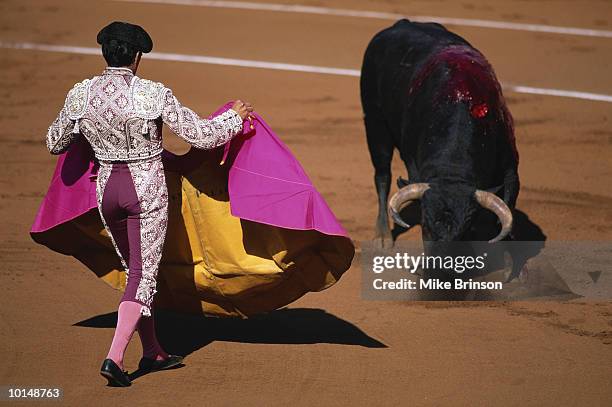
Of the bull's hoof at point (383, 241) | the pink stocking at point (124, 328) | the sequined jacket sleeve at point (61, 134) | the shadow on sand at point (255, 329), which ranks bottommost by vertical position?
the shadow on sand at point (255, 329)

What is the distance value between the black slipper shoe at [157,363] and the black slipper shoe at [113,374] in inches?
9.7

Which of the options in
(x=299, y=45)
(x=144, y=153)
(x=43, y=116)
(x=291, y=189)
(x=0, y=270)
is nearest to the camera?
(x=144, y=153)

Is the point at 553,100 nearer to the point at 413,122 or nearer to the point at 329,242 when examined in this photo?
the point at 413,122

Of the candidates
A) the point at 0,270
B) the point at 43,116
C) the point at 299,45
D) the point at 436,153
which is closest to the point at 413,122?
the point at 436,153

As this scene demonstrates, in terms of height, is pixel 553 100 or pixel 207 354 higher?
pixel 553 100

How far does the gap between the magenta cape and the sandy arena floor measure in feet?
1.33

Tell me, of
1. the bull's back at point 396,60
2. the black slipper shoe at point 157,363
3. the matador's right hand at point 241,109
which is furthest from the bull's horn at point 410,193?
the black slipper shoe at point 157,363

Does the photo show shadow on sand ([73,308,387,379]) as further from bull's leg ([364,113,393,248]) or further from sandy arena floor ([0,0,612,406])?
bull's leg ([364,113,393,248])

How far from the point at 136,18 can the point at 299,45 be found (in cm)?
219

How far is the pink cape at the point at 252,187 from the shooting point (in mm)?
6602

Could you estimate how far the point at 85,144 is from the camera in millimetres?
6586

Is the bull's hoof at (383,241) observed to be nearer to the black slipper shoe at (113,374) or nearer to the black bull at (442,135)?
the black bull at (442,135)

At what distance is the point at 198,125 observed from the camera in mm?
6312

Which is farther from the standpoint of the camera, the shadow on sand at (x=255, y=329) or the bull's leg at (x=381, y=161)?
the bull's leg at (x=381, y=161)
